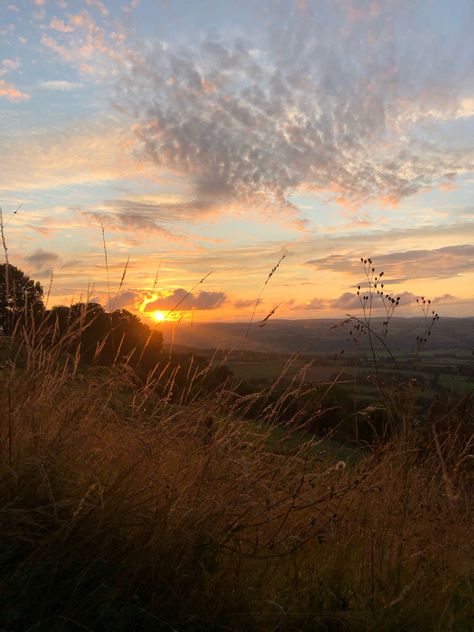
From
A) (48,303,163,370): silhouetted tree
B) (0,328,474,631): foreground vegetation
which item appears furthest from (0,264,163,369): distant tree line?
(0,328,474,631): foreground vegetation

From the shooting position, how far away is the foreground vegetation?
2404 millimetres

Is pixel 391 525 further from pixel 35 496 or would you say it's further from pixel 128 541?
pixel 35 496

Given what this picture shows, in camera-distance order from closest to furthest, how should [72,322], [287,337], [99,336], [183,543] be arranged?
[183,543] < [72,322] < [99,336] < [287,337]

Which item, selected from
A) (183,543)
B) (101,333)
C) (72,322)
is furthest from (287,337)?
(183,543)

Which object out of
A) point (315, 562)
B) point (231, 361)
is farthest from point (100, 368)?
point (315, 562)

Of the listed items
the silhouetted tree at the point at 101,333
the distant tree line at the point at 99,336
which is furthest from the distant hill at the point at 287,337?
the silhouetted tree at the point at 101,333

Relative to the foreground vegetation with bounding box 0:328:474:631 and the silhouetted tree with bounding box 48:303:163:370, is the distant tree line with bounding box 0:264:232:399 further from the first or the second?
the foreground vegetation with bounding box 0:328:474:631

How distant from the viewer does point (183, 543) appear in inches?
104

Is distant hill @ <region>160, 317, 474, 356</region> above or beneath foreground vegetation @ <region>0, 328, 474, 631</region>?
above

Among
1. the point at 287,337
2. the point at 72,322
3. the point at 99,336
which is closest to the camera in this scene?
the point at 72,322

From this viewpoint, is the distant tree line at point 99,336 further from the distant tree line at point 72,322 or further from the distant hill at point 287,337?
the distant hill at point 287,337

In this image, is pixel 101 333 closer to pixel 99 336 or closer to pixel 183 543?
pixel 99 336

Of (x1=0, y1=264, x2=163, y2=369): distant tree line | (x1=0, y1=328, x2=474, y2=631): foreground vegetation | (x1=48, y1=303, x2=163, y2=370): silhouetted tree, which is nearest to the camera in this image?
(x1=0, y1=328, x2=474, y2=631): foreground vegetation

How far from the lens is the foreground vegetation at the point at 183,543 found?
94.7 inches
